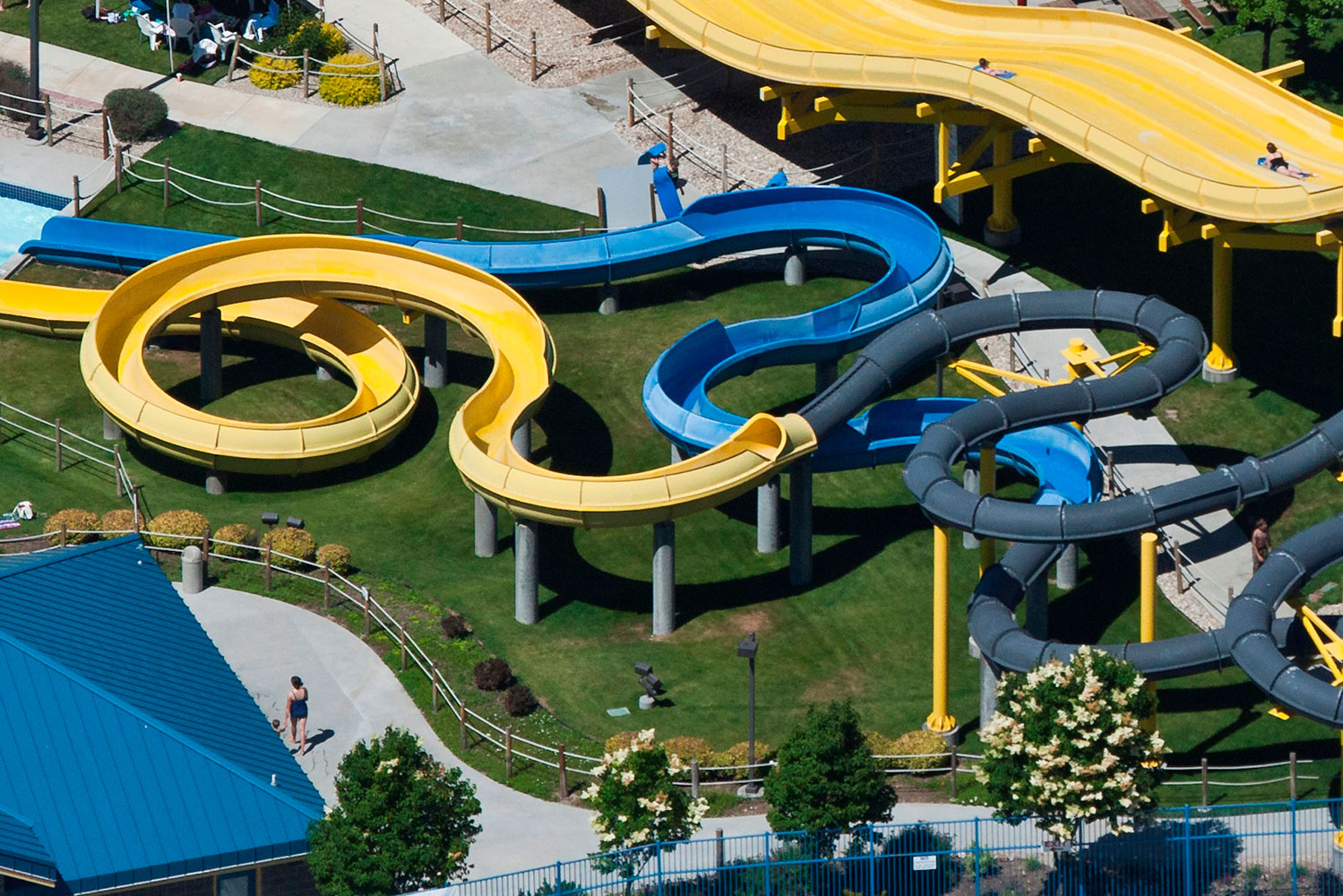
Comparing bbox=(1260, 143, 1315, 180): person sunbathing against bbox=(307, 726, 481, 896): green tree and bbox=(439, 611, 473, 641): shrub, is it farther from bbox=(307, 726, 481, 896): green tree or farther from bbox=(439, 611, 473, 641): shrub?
bbox=(307, 726, 481, 896): green tree

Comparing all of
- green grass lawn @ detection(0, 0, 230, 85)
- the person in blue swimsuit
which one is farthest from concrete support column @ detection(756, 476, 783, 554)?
green grass lawn @ detection(0, 0, 230, 85)

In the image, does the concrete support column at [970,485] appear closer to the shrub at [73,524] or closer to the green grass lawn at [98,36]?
the shrub at [73,524]

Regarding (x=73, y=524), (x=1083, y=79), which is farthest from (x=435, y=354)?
(x=1083, y=79)

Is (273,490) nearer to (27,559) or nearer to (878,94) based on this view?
(27,559)

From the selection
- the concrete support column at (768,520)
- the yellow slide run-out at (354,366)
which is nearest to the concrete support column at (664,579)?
the yellow slide run-out at (354,366)

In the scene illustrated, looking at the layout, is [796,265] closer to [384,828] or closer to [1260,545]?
[1260,545]

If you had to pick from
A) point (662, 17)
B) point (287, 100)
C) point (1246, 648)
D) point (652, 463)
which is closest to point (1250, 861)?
point (1246, 648)
